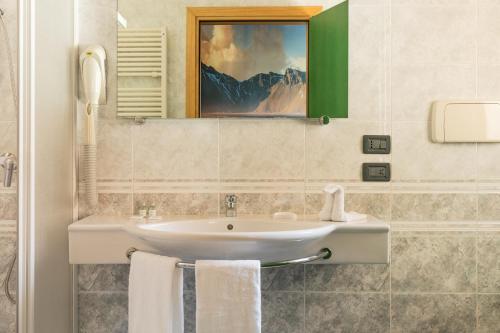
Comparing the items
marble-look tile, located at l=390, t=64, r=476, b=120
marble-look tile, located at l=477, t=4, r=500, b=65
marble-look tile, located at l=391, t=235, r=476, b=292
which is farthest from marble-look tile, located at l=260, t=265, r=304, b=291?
marble-look tile, located at l=477, t=4, r=500, b=65

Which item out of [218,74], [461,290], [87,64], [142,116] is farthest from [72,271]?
[461,290]

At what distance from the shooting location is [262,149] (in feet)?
5.48

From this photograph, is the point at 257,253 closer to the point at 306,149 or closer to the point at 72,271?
the point at 306,149

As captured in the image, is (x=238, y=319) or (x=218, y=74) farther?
(x=218, y=74)

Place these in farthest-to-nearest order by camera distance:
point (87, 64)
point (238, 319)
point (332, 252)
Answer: point (87, 64) < point (332, 252) < point (238, 319)

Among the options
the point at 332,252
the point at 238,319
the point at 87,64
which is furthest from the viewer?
the point at 87,64

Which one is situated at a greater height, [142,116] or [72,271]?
[142,116]

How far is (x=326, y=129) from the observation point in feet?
5.48

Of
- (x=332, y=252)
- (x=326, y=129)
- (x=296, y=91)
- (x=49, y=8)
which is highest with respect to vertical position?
(x=49, y=8)

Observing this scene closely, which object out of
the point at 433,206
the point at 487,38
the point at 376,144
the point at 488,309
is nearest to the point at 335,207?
the point at 376,144

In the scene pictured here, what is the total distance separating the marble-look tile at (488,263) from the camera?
5.48 feet

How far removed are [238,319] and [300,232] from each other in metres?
0.30

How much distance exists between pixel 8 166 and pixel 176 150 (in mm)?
615

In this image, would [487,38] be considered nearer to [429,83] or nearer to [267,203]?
[429,83]
